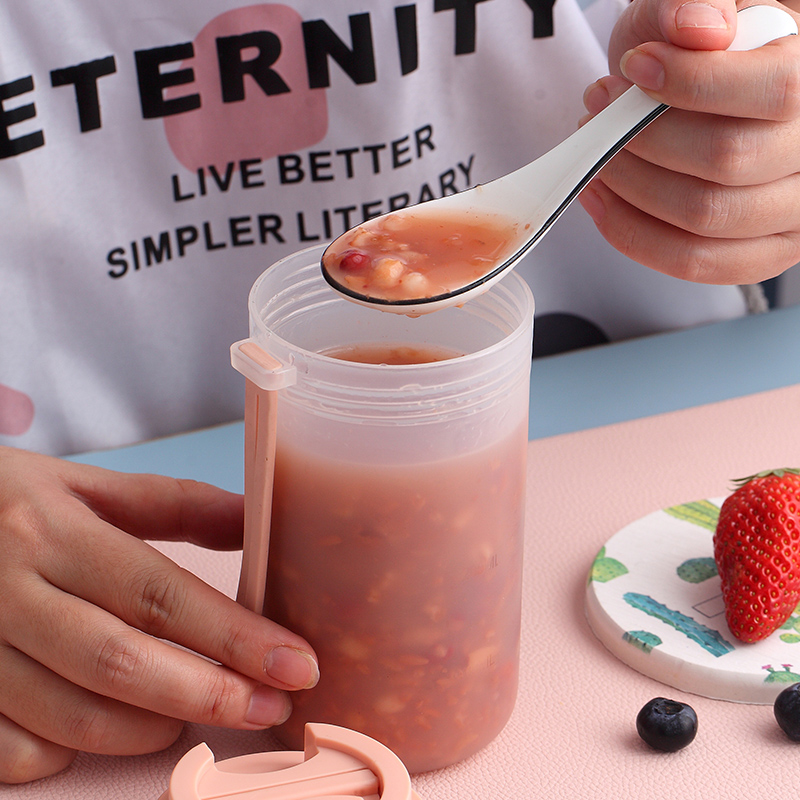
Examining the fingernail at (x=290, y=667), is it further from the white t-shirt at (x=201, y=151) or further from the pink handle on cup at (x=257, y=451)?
the white t-shirt at (x=201, y=151)

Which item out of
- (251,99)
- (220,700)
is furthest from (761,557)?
(251,99)

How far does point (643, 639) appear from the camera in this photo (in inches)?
28.9

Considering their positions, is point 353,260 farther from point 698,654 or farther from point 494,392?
point 698,654

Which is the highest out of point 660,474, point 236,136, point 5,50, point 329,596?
point 5,50

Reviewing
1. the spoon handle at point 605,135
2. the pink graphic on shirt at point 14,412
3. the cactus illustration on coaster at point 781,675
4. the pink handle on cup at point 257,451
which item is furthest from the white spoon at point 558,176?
the pink graphic on shirt at point 14,412

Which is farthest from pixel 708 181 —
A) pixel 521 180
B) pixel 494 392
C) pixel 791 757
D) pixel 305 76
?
pixel 305 76

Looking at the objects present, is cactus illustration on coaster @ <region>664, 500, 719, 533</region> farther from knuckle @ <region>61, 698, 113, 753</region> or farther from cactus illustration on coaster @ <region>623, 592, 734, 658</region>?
knuckle @ <region>61, 698, 113, 753</region>

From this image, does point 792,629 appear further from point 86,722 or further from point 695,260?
point 86,722

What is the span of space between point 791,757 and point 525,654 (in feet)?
0.67

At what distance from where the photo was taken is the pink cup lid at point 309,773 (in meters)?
0.55

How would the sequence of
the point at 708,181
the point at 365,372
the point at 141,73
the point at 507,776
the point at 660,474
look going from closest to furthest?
the point at 365,372
the point at 507,776
the point at 708,181
the point at 660,474
the point at 141,73

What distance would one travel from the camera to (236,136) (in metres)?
1.13

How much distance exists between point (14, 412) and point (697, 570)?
2.75 ft

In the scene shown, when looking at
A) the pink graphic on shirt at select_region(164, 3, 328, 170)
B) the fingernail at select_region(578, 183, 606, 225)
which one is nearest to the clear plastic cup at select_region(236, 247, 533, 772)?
the fingernail at select_region(578, 183, 606, 225)
